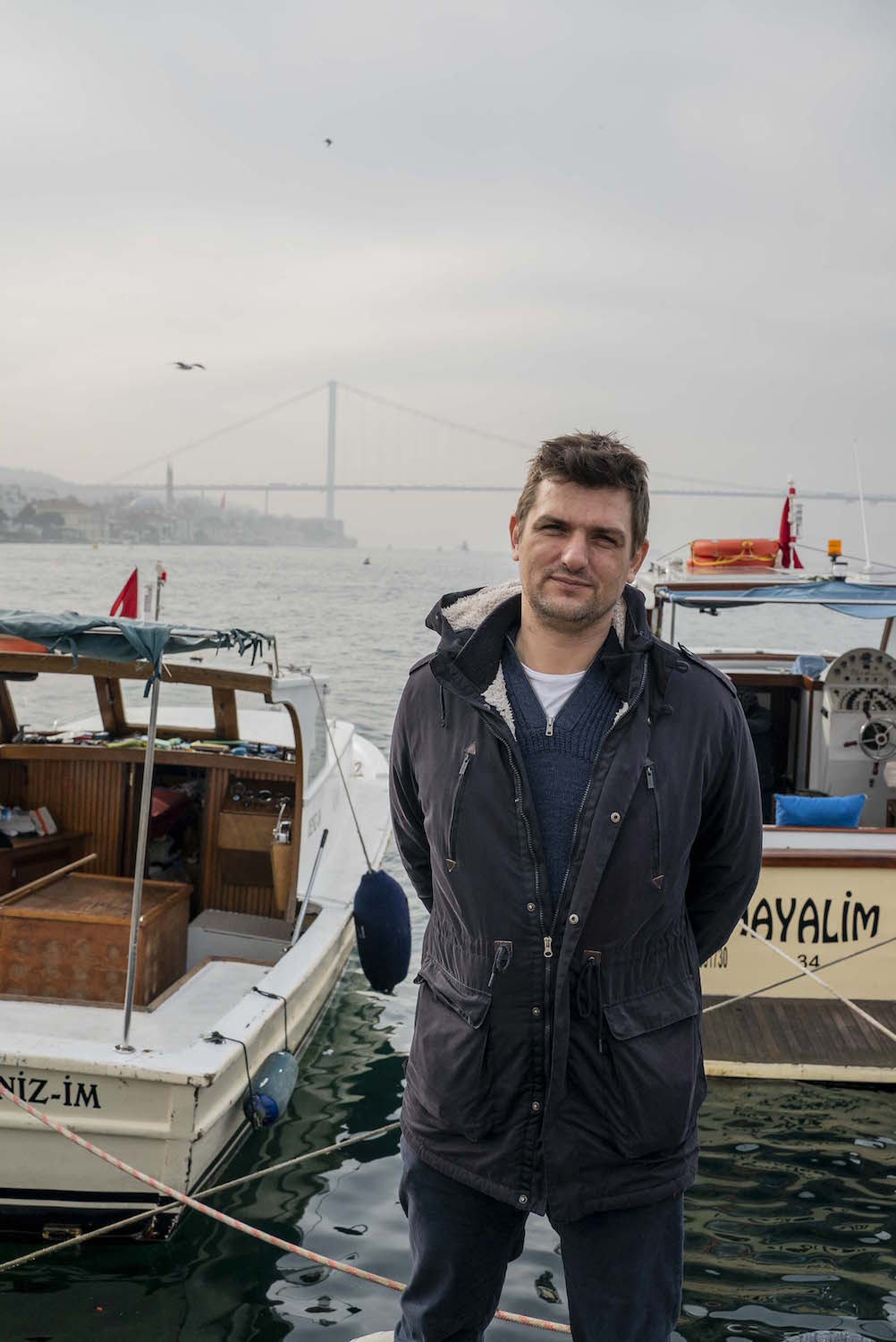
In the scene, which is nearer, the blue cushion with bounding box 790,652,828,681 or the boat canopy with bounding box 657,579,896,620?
the boat canopy with bounding box 657,579,896,620

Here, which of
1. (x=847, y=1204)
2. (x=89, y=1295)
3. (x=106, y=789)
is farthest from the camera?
(x=106, y=789)

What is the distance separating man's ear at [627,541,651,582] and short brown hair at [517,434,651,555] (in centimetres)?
2

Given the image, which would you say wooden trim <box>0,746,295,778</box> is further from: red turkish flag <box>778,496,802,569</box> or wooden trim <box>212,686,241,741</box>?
red turkish flag <box>778,496,802,569</box>

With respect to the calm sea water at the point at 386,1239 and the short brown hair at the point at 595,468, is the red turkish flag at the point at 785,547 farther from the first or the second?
the short brown hair at the point at 595,468

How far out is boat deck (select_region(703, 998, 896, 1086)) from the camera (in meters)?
6.44

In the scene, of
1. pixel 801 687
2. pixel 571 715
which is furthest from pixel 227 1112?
pixel 801 687

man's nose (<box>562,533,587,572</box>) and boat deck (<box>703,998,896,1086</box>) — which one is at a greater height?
man's nose (<box>562,533,587,572</box>)

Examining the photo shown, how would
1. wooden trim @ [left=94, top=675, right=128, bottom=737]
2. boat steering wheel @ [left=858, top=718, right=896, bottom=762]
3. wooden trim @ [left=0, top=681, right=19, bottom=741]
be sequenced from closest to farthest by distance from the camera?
wooden trim @ [left=0, top=681, right=19, bottom=741], wooden trim @ [left=94, top=675, right=128, bottom=737], boat steering wheel @ [left=858, top=718, right=896, bottom=762]

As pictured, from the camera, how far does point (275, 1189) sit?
217 inches

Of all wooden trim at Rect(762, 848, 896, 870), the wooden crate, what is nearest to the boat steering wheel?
wooden trim at Rect(762, 848, 896, 870)

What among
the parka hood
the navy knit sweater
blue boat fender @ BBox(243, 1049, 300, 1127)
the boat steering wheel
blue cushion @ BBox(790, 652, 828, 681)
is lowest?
blue boat fender @ BBox(243, 1049, 300, 1127)

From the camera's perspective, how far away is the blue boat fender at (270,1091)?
5.20m

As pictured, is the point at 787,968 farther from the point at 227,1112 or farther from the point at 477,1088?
the point at 477,1088

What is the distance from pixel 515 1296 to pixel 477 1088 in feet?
10.3
